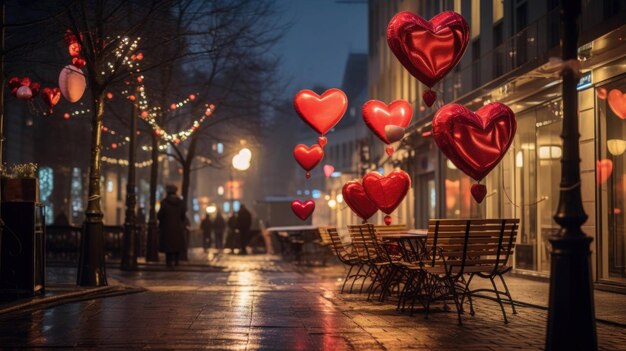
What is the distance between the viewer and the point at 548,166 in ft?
69.7

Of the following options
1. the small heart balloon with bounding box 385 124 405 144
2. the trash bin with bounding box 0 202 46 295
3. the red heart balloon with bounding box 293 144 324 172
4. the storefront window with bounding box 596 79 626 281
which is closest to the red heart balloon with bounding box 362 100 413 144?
the small heart balloon with bounding box 385 124 405 144

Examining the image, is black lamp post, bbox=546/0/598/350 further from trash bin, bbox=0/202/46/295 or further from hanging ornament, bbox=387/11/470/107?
trash bin, bbox=0/202/46/295

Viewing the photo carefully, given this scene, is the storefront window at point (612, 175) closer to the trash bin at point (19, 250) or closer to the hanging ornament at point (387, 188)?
the hanging ornament at point (387, 188)

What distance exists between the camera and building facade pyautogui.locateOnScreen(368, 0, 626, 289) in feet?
56.4

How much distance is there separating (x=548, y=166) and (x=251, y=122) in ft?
60.1

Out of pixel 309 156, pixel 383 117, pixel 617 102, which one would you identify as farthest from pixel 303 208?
pixel 617 102

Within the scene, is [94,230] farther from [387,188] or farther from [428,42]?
[428,42]

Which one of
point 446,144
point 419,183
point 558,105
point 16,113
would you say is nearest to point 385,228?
point 446,144

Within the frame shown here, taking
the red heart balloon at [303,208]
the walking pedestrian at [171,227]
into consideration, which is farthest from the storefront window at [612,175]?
the walking pedestrian at [171,227]

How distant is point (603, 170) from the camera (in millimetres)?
17922

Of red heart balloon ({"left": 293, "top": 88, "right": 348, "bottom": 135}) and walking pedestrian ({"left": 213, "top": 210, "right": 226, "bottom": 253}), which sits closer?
red heart balloon ({"left": 293, "top": 88, "right": 348, "bottom": 135})

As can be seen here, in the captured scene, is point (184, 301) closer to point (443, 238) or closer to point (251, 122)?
point (443, 238)

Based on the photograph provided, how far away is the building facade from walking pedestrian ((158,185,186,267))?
730 centimetres

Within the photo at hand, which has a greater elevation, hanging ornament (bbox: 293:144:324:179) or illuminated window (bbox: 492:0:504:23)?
illuminated window (bbox: 492:0:504:23)
